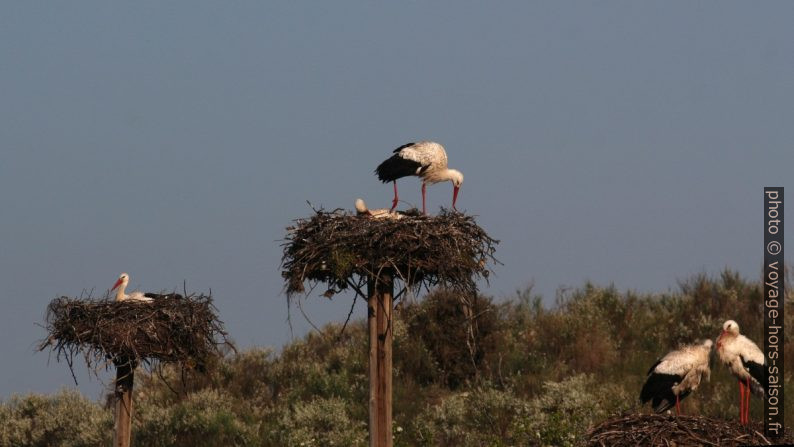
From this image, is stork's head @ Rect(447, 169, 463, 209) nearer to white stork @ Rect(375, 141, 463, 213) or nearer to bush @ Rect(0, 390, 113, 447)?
white stork @ Rect(375, 141, 463, 213)

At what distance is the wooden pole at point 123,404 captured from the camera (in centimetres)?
1731

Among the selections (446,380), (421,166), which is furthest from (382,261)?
(446,380)

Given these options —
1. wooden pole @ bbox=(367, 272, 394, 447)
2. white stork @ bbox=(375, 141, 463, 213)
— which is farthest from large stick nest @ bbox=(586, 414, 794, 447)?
white stork @ bbox=(375, 141, 463, 213)

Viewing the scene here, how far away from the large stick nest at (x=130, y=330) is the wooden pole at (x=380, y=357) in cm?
378

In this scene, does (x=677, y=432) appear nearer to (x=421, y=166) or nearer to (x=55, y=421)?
(x=421, y=166)

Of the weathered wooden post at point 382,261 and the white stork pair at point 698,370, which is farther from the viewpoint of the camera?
the white stork pair at point 698,370

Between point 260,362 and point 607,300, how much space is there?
8.27 metres

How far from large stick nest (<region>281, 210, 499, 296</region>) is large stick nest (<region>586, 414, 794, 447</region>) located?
7.58 feet

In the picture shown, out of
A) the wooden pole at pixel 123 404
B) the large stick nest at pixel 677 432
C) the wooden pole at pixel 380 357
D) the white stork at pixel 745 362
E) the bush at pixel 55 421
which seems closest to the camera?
the large stick nest at pixel 677 432

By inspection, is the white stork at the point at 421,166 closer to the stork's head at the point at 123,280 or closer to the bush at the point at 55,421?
the stork's head at the point at 123,280

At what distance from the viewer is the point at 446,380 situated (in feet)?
86.0

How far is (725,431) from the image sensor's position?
13.5 meters

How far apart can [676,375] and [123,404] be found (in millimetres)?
7511

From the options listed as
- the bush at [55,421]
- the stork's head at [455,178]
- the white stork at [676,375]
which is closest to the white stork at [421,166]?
the stork's head at [455,178]
